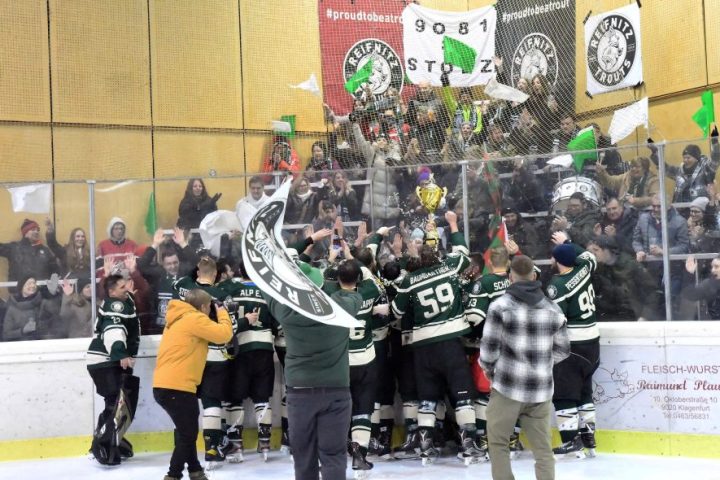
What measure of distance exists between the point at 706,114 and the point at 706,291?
12.6 ft

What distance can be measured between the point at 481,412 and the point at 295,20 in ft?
25.9

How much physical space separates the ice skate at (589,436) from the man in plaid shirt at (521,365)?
1.95 metres

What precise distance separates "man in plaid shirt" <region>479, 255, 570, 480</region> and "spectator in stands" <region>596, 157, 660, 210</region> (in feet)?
7.96

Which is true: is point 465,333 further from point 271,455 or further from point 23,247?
point 23,247

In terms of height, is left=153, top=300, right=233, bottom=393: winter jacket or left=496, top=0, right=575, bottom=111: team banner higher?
left=496, top=0, right=575, bottom=111: team banner

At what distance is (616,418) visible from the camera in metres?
6.93

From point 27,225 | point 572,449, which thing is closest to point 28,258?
point 27,225

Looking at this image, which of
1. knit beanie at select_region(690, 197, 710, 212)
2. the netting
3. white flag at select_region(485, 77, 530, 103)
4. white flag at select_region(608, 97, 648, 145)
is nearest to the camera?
knit beanie at select_region(690, 197, 710, 212)

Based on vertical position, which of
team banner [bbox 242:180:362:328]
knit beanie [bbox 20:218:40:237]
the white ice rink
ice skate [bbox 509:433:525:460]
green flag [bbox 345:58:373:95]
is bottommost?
the white ice rink

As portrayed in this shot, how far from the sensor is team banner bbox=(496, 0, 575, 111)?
11.4 metres

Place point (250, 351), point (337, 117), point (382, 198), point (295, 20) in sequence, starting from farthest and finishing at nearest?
point (295, 20)
point (337, 117)
point (382, 198)
point (250, 351)

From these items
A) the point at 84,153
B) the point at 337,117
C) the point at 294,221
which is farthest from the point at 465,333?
the point at 84,153

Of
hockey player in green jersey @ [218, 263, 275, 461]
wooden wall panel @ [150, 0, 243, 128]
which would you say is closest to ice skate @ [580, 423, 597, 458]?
hockey player in green jersey @ [218, 263, 275, 461]

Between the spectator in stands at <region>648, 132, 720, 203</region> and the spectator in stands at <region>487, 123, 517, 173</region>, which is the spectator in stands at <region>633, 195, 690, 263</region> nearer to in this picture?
the spectator in stands at <region>648, 132, 720, 203</region>
